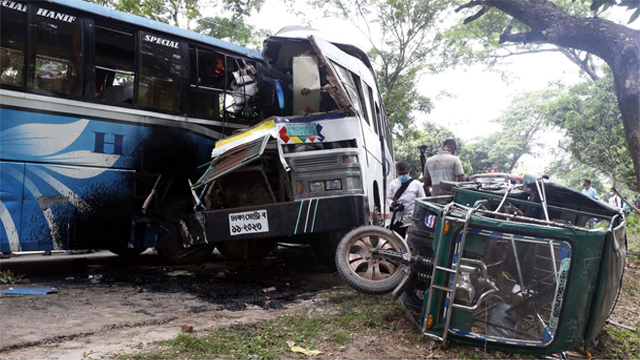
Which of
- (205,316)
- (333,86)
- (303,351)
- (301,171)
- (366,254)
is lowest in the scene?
(205,316)

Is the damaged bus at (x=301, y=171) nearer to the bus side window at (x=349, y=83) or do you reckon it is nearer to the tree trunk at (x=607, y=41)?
the bus side window at (x=349, y=83)

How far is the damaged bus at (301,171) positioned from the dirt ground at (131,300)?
58 centimetres

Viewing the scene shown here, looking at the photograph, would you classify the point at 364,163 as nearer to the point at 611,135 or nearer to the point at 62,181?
the point at 62,181

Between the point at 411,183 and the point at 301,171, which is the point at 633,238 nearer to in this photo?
the point at 411,183

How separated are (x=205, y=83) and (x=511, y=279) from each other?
4.55 meters

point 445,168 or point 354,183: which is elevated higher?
point 445,168

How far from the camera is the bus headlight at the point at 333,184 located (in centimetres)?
492

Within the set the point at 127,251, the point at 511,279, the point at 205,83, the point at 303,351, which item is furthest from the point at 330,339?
the point at 127,251

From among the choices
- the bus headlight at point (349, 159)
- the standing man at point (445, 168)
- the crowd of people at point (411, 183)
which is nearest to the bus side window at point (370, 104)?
the crowd of people at point (411, 183)

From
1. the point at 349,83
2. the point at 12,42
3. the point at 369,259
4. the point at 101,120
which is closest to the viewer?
the point at 369,259

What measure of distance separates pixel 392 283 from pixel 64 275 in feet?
12.9

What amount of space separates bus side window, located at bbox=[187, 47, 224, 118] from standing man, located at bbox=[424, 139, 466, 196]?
3.07 m

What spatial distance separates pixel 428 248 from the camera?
3.59 m

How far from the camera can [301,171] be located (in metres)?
4.94
